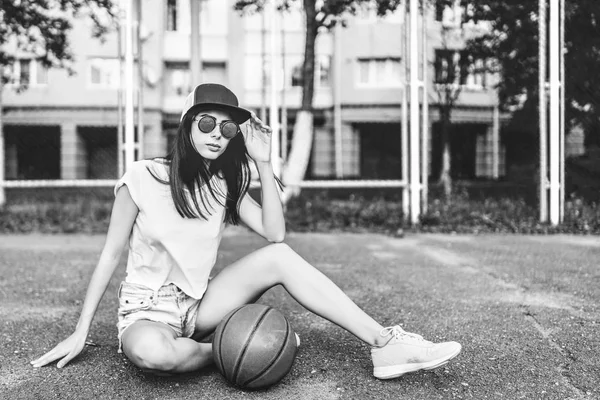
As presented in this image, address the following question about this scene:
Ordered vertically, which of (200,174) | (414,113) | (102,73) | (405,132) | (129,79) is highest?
(102,73)

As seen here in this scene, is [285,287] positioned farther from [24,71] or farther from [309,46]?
[24,71]

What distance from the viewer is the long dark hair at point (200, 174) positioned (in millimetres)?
2895

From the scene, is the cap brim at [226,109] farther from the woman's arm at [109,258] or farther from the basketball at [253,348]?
the basketball at [253,348]

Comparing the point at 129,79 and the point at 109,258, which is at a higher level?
the point at 129,79

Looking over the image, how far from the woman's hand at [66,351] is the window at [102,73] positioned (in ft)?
69.3

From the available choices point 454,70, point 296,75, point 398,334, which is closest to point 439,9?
point 454,70

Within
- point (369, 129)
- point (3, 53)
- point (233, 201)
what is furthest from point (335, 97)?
point (233, 201)

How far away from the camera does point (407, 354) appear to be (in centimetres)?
271

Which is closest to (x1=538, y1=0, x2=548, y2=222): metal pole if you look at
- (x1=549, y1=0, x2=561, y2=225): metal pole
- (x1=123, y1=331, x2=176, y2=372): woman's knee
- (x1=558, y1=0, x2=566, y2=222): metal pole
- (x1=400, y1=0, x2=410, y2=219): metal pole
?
(x1=549, y1=0, x2=561, y2=225): metal pole

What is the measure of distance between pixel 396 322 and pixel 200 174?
1537 mm

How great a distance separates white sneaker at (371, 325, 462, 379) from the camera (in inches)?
105

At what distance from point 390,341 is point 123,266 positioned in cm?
388

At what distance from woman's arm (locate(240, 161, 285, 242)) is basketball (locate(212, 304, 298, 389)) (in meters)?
0.53

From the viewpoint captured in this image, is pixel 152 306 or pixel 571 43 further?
pixel 571 43
